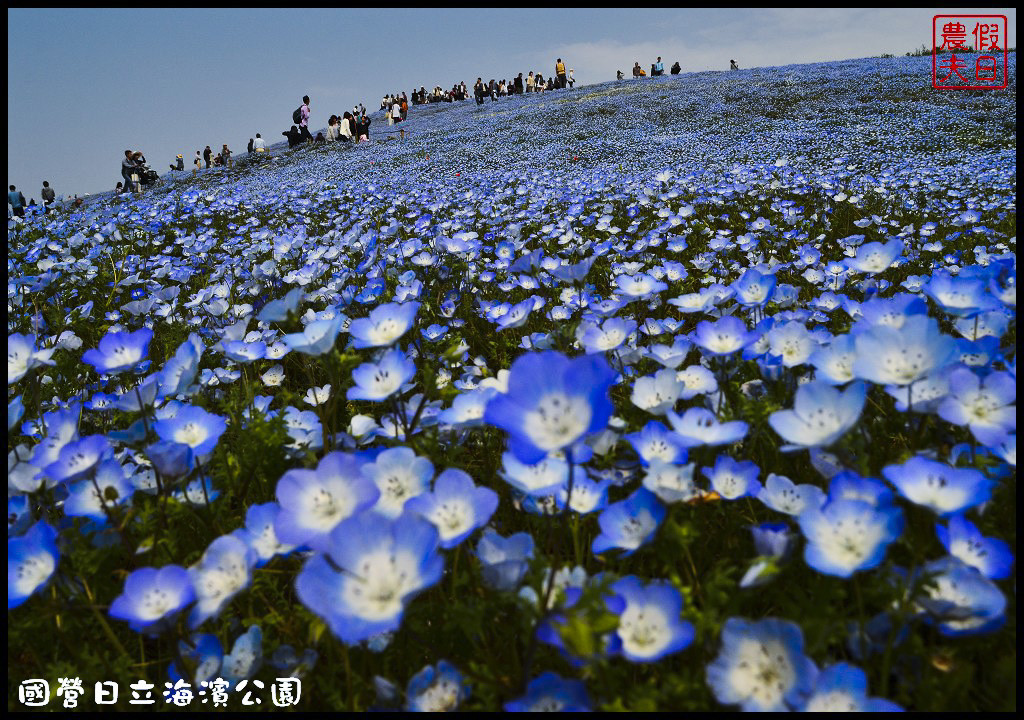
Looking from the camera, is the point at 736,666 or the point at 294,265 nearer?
the point at 736,666

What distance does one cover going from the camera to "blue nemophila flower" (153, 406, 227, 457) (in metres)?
1.69

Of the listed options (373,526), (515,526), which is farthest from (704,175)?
(373,526)

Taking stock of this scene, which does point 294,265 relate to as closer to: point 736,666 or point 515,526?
point 515,526

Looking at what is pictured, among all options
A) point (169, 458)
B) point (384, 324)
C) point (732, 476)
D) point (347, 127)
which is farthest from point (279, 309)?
point (347, 127)

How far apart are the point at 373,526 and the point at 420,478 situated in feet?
1.07

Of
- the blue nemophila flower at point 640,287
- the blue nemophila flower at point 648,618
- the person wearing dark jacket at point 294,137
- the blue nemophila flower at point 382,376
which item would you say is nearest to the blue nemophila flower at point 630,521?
the blue nemophila flower at point 648,618

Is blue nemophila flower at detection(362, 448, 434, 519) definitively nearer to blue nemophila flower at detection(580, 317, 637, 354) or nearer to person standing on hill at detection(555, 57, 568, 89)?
blue nemophila flower at detection(580, 317, 637, 354)

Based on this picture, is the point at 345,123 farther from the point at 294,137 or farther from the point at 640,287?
the point at 640,287

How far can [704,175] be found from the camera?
9.30m

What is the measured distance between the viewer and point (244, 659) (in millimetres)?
1335

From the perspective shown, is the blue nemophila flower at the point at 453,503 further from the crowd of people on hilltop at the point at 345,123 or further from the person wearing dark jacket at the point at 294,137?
the person wearing dark jacket at the point at 294,137

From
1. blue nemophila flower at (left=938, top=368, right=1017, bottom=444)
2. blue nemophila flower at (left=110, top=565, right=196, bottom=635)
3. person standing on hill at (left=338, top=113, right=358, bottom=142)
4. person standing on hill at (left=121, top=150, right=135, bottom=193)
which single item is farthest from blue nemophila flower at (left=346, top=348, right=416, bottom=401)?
person standing on hill at (left=338, top=113, right=358, bottom=142)

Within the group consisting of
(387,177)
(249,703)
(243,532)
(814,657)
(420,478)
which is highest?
(387,177)

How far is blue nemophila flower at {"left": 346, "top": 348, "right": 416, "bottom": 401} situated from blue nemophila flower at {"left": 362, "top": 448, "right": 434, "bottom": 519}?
0.18 metres
